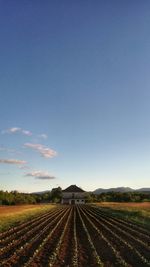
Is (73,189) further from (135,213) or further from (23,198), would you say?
(135,213)

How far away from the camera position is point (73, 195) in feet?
412

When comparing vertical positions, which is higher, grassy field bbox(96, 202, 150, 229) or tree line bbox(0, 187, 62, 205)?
tree line bbox(0, 187, 62, 205)

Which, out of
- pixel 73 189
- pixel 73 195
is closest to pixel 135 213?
pixel 73 195

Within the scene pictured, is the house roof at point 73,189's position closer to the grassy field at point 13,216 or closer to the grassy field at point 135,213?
the grassy field at point 135,213

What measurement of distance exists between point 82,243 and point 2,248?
15.5 feet

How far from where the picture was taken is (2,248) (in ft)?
56.5

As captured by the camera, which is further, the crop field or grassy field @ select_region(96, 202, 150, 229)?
grassy field @ select_region(96, 202, 150, 229)

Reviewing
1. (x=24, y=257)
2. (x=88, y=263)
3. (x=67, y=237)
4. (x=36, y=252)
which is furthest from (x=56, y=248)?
(x=67, y=237)

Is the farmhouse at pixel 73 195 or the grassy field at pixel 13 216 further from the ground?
the farmhouse at pixel 73 195

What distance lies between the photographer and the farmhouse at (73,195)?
400 feet

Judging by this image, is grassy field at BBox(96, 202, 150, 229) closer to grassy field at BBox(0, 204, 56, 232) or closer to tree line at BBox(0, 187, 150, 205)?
grassy field at BBox(0, 204, 56, 232)

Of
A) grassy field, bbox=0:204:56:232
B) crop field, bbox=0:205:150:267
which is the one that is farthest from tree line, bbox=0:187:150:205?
crop field, bbox=0:205:150:267

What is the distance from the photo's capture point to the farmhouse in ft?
400

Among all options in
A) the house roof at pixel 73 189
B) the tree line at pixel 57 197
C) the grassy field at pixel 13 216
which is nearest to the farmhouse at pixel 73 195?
the house roof at pixel 73 189
